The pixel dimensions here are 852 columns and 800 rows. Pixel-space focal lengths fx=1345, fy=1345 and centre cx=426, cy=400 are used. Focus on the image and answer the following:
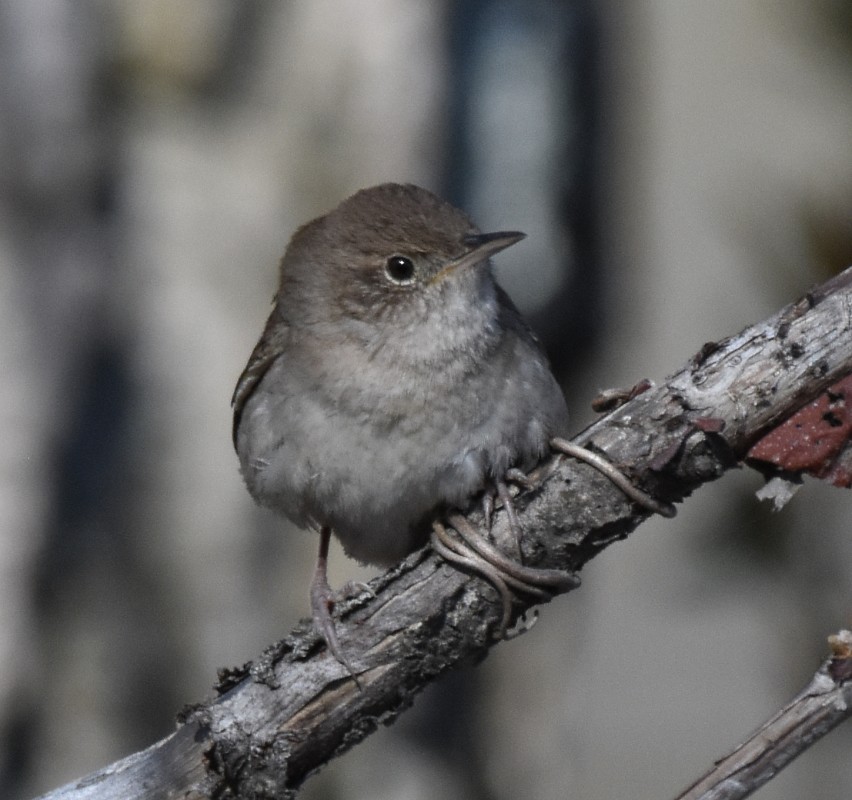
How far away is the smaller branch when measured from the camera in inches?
68.9

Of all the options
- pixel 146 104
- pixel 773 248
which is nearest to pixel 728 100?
pixel 146 104

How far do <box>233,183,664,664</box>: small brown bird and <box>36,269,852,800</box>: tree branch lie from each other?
6.0 inches

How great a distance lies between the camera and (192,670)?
5.52 meters

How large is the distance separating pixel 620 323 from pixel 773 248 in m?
3.07

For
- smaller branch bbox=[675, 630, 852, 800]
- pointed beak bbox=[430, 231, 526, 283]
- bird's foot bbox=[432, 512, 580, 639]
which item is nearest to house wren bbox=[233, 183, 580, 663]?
pointed beak bbox=[430, 231, 526, 283]

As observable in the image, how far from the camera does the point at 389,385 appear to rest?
9.57ft

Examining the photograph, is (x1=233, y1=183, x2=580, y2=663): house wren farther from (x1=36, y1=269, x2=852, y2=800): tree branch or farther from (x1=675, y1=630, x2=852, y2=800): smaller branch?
(x1=675, y1=630, x2=852, y2=800): smaller branch

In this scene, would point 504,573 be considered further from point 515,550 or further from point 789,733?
point 789,733

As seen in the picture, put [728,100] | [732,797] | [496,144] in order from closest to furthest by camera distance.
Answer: [732,797] → [496,144] → [728,100]

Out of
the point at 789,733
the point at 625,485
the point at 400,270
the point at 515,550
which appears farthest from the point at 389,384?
the point at 789,733

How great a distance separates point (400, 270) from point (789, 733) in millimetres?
1677

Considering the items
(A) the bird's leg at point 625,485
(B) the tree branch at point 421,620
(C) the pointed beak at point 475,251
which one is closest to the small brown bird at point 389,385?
(C) the pointed beak at point 475,251

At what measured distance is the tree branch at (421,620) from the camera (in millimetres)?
2195

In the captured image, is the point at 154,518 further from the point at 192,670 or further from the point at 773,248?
the point at 773,248
